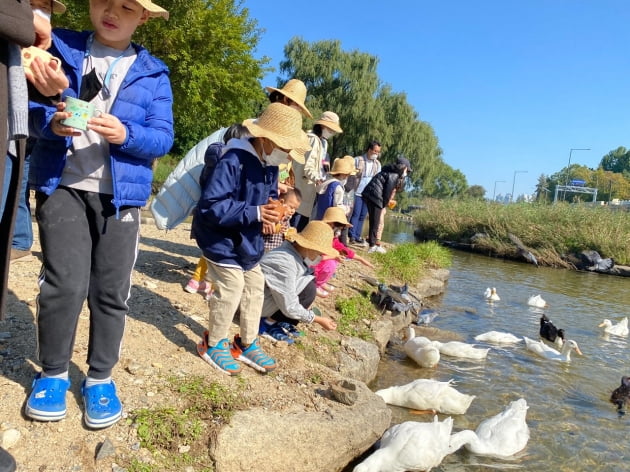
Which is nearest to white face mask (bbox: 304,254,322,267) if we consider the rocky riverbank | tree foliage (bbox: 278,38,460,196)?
the rocky riverbank

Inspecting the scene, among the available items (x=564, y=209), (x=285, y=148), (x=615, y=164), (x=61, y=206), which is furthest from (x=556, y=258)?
(x=615, y=164)

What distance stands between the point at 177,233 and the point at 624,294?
426 inches

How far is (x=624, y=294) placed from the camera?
12.1 m

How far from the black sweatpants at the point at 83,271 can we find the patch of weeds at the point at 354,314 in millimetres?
2852

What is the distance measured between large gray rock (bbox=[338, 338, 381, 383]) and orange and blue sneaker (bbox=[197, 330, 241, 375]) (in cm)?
115

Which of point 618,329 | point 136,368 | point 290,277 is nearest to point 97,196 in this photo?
point 136,368

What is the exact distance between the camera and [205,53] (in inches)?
719

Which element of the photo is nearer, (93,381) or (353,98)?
(93,381)

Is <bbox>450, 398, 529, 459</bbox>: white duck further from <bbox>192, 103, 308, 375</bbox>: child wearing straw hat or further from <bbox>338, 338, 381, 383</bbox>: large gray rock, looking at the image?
<bbox>192, 103, 308, 375</bbox>: child wearing straw hat

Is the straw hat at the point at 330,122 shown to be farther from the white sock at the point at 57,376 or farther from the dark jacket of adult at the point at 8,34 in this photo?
the dark jacket of adult at the point at 8,34

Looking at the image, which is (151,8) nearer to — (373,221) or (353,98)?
A: (373,221)

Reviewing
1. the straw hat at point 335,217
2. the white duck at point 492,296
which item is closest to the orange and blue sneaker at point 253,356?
the straw hat at point 335,217

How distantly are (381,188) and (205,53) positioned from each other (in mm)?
11678

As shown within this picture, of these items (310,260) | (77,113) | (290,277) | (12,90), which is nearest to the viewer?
(12,90)
